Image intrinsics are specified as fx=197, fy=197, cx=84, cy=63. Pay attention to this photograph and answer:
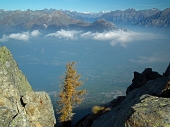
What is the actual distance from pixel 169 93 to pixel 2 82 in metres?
26.1

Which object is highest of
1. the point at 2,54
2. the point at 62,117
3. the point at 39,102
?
the point at 2,54

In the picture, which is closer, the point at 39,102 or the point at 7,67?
the point at 7,67

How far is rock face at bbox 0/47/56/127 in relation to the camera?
1094 inches

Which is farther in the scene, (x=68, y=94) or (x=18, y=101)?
(x=68, y=94)

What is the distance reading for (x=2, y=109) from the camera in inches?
1112

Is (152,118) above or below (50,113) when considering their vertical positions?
above

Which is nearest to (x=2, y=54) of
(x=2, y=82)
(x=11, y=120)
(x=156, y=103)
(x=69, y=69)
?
(x=2, y=82)

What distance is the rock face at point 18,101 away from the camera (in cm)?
2779

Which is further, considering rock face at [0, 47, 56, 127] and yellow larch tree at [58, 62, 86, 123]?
yellow larch tree at [58, 62, 86, 123]

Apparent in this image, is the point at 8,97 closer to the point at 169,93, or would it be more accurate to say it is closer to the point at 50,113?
the point at 50,113

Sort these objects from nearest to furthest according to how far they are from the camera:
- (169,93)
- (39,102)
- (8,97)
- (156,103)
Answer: (156,103) < (169,93) < (8,97) < (39,102)

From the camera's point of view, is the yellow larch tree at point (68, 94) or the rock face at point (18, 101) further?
the yellow larch tree at point (68, 94)

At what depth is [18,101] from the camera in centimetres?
3494

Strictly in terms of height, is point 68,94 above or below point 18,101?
below
